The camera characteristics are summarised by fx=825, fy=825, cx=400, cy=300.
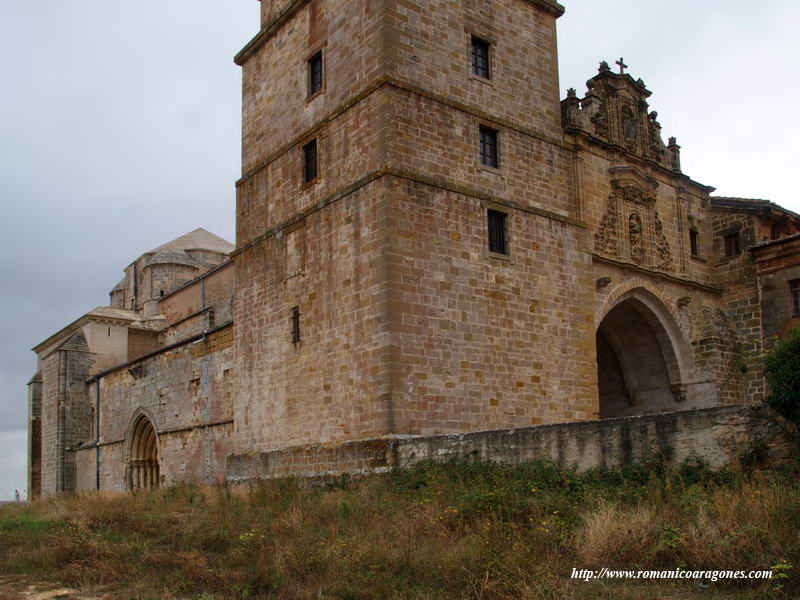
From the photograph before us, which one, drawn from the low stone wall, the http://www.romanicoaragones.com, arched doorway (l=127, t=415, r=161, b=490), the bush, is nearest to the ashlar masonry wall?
arched doorway (l=127, t=415, r=161, b=490)

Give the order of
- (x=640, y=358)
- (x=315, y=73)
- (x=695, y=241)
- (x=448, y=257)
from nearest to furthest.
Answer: (x=448, y=257) → (x=315, y=73) → (x=640, y=358) → (x=695, y=241)

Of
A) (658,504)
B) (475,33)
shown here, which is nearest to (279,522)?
(658,504)

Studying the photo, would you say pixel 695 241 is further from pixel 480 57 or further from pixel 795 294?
pixel 480 57

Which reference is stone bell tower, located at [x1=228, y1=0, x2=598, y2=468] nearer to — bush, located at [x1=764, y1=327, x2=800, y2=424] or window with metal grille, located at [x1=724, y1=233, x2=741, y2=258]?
bush, located at [x1=764, y1=327, x2=800, y2=424]

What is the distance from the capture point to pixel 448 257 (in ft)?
47.9

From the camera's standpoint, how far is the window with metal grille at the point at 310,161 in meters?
16.4

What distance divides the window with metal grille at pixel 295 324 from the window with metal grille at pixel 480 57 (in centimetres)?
580

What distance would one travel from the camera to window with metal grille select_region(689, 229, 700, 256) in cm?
2091

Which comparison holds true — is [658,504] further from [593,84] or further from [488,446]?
[593,84]

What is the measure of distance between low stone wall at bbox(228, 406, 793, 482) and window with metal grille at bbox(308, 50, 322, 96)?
729 centimetres

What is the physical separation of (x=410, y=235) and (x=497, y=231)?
7.56 ft

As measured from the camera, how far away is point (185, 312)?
29906 millimetres

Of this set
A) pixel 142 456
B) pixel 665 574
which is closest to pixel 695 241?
pixel 665 574

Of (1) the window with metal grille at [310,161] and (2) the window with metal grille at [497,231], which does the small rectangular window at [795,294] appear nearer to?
(2) the window with metal grille at [497,231]
